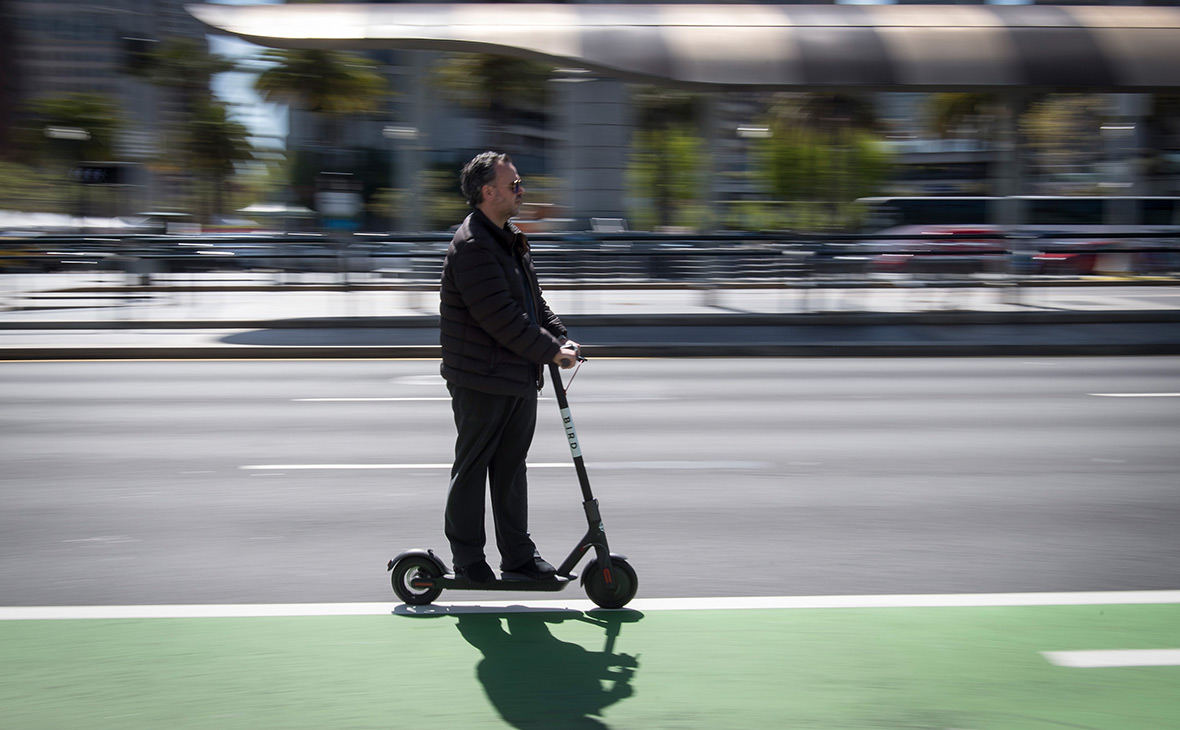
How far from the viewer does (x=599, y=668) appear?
4020mm

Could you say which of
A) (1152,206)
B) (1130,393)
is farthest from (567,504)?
(1152,206)

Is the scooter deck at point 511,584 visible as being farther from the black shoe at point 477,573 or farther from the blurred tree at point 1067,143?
the blurred tree at point 1067,143

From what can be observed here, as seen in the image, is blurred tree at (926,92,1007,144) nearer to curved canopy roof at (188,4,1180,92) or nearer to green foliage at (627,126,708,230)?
curved canopy roof at (188,4,1180,92)

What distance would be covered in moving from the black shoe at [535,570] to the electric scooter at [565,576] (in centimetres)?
2

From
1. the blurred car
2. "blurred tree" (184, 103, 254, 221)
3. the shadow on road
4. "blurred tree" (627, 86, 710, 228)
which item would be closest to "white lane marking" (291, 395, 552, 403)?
the shadow on road

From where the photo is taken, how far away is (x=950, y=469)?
7.35 metres

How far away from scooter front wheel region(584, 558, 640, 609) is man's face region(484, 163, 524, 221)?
1.41 m

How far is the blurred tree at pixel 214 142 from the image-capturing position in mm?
54062

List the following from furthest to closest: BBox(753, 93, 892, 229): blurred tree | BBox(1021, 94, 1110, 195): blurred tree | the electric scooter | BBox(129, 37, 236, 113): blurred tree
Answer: BBox(129, 37, 236, 113): blurred tree → BBox(1021, 94, 1110, 195): blurred tree → BBox(753, 93, 892, 229): blurred tree → the electric scooter

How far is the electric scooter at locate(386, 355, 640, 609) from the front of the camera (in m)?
4.49

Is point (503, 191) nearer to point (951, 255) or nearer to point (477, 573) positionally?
point (477, 573)

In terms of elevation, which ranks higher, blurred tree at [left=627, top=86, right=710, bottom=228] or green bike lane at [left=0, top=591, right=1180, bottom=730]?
blurred tree at [left=627, top=86, right=710, bottom=228]

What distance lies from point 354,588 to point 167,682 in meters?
1.15

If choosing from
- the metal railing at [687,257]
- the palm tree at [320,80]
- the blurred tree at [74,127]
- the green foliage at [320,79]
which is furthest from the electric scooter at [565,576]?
the blurred tree at [74,127]
